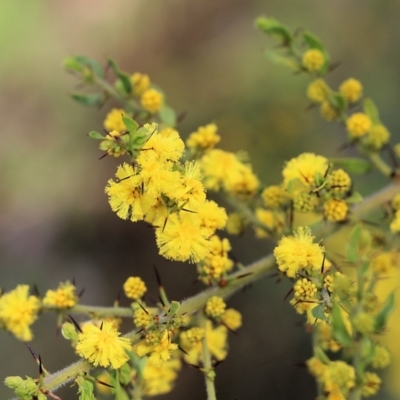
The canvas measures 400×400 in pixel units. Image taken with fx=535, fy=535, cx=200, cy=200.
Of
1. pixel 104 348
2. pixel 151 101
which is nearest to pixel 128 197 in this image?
pixel 104 348

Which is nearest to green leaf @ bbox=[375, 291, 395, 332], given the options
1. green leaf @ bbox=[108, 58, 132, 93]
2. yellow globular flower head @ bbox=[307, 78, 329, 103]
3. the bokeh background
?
yellow globular flower head @ bbox=[307, 78, 329, 103]

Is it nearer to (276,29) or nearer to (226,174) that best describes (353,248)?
(226,174)

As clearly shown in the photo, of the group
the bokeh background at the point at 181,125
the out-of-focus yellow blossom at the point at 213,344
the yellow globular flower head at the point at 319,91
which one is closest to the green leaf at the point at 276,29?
the yellow globular flower head at the point at 319,91

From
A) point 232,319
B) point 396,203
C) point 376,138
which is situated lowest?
point 232,319

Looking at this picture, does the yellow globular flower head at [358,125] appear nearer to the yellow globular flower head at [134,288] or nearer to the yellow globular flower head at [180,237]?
the yellow globular flower head at [180,237]

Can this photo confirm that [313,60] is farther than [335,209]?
Yes

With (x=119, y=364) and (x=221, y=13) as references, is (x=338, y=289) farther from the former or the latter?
(x=221, y=13)
